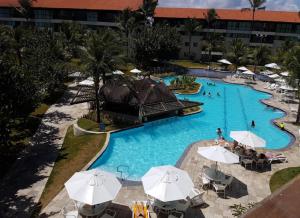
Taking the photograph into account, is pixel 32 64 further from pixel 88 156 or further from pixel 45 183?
pixel 45 183

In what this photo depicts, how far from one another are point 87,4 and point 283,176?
210ft

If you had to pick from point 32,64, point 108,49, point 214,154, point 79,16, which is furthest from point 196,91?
point 79,16

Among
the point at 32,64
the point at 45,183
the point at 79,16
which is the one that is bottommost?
the point at 45,183

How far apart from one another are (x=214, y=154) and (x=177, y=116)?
14775mm

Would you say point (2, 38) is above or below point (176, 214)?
above

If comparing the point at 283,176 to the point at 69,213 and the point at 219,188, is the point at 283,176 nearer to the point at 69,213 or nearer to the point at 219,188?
the point at 219,188

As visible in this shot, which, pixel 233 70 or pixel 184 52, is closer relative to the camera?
pixel 233 70

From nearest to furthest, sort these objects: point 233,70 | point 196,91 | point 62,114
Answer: point 62,114, point 196,91, point 233,70

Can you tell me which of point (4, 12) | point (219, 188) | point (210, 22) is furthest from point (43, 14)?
point (219, 188)

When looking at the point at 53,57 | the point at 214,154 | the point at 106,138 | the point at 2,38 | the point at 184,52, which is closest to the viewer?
the point at 214,154

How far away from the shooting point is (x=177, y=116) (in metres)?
32.8

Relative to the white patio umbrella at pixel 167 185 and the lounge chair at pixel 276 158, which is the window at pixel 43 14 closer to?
the lounge chair at pixel 276 158

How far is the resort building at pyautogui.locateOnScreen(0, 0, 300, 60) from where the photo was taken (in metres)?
67.9

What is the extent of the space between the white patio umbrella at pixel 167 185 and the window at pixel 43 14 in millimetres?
66777
